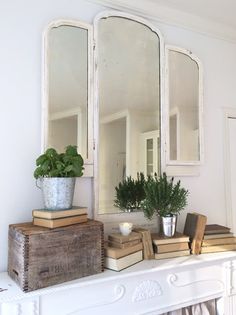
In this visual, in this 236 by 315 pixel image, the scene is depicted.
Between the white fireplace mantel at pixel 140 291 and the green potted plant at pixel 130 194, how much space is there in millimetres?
358

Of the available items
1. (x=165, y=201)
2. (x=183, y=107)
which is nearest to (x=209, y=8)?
(x=183, y=107)

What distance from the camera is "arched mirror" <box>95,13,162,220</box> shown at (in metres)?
1.72

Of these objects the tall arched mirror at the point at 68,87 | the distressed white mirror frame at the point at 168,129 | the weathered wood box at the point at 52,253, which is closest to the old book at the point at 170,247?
the weathered wood box at the point at 52,253

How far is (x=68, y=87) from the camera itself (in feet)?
5.36

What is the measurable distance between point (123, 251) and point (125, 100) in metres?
0.89

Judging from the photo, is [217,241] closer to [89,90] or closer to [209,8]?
[89,90]

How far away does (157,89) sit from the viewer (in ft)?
6.32

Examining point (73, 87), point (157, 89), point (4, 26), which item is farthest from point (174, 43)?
point (4, 26)

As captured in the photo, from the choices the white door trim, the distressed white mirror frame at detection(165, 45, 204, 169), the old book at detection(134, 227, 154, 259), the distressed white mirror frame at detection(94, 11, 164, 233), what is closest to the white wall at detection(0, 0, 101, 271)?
the distressed white mirror frame at detection(94, 11, 164, 233)

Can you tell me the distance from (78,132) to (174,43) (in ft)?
3.20

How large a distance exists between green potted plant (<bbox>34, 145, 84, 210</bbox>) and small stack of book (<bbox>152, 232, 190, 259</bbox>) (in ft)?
1.85

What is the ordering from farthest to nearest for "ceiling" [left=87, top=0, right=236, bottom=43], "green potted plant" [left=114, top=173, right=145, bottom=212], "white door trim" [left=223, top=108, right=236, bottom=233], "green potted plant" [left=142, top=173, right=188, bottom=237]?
"white door trim" [left=223, top=108, right=236, bottom=233], "ceiling" [left=87, top=0, right=236, bottom=43], "green potted plant" [left=114, top=173, right=145, bottom=212], "green potted plant" [left=142, top=173, right=188, bottom=237]

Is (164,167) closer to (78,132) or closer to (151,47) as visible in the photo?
(78,132)

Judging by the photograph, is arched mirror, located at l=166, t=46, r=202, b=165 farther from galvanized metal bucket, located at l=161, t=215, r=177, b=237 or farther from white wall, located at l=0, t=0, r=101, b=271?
white wall, located at l=0, t=0, r=101, b=271
